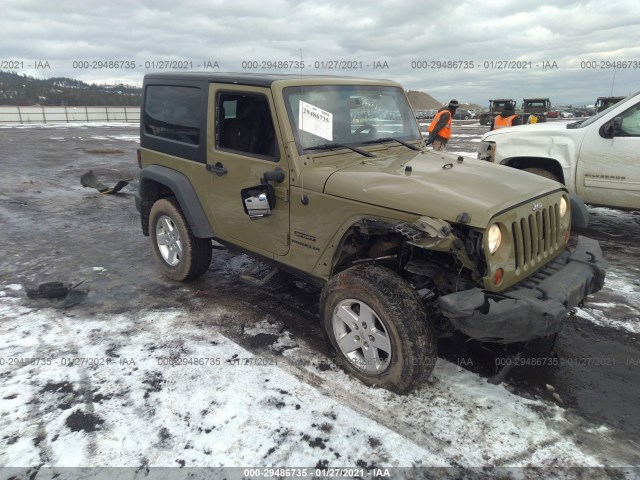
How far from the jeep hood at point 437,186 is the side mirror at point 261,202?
0.53 m

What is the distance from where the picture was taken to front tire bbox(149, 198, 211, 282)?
4441 mm

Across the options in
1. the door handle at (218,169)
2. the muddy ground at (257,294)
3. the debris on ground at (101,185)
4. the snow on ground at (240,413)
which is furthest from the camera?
the debris on ground at (101,185)

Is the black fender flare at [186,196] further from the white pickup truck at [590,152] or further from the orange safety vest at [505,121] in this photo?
the orange safety vest at [505,121]

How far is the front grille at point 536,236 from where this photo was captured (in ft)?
9.23

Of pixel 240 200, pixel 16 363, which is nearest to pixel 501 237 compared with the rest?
pixel 240 200

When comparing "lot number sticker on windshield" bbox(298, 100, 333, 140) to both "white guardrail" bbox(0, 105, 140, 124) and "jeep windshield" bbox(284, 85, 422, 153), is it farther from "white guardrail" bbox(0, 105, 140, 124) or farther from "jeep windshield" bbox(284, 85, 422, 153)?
"white guardrail" bbox(0, 105, 140, 124)

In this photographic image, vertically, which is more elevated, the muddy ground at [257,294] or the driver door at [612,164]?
the driver door at [612,164]

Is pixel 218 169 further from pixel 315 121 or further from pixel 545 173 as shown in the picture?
pixel 545 173

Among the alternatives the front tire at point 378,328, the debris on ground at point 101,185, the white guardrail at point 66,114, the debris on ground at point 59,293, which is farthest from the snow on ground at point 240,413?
the white guardrail at point 66,114

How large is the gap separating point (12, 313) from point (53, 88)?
6711 centimetres

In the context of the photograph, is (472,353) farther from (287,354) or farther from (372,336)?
(287,354)

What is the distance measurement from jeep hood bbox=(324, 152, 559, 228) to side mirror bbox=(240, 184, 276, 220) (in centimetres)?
53

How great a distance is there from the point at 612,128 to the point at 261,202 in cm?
477

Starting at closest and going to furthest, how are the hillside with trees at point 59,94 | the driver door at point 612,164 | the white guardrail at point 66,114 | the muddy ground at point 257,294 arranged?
1. the muddy ground at point 257,294
2. the driver door at point 612,164
3. the white guardrail at point 66,114
4. the hillside with trees at point 59,94
